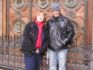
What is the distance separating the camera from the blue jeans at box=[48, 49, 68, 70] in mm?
7328

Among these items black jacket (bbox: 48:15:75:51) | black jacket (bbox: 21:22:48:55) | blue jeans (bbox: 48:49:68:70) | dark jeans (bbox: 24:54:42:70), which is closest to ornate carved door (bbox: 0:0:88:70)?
blue jeans (bbox: 48:49:68:70)

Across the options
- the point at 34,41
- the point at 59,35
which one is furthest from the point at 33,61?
the point at 59,35

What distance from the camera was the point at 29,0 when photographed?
36.2 ft

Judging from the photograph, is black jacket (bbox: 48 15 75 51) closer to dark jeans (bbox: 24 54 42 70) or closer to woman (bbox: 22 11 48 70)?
woman (bbox: 22 11 48 70)

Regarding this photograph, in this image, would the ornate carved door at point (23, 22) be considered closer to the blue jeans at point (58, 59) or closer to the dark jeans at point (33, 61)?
the blue jeans at point (58, 59)

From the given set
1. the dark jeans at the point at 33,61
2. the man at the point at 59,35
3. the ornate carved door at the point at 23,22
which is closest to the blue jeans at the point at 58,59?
the man at the point at 59,35

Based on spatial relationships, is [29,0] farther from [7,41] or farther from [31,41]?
[31,41]

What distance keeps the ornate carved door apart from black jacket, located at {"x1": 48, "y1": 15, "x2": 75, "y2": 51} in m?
1.51

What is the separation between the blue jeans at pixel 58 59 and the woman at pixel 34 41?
0.28 meters

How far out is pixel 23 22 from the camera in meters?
11.3

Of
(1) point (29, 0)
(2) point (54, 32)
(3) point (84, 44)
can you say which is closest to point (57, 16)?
(2) point (54, 32)

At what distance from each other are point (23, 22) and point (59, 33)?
4.11 meters

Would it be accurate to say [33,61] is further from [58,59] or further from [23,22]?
[23,22]

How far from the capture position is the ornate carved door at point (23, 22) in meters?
9.24
